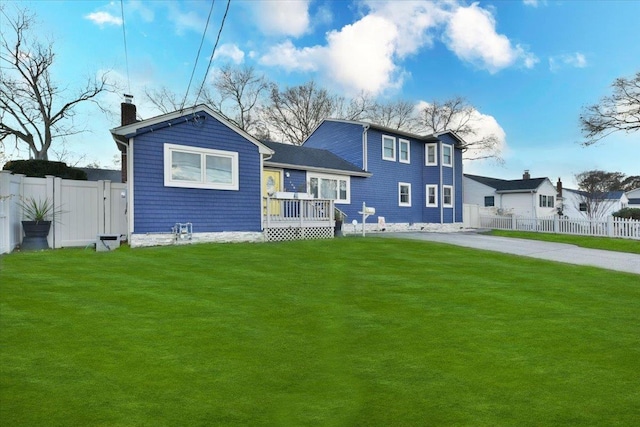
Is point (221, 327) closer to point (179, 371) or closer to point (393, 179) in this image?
point (179, 371)

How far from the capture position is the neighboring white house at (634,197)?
55.8 metres

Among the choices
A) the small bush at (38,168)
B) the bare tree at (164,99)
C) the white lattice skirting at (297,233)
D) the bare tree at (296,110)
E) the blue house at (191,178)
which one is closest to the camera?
the blue house at (191,178)

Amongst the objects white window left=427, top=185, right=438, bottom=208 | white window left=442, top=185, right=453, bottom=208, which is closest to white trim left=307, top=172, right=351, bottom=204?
white window left=427, top=185, right=438, bottom=208

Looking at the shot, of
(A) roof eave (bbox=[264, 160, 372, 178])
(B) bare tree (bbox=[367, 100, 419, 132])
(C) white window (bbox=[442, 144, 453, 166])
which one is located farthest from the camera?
(B) bare tree (bbox=[367, 100, 419, 132])

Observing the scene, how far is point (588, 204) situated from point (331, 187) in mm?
38376

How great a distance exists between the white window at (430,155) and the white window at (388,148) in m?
3.40

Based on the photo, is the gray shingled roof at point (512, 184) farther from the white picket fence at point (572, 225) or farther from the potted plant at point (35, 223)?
the potted plant at point (35, 223)

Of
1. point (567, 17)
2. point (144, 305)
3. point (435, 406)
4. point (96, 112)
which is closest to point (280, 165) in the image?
point (144, 305)

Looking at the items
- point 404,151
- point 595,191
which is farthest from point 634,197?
point 404,151

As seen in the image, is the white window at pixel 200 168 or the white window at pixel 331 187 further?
Answer: the white window at pixel 331 187

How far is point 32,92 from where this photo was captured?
30734 millimetres

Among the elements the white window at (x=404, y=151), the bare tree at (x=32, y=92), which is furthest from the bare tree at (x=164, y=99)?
the white window at (x=404, y=151)

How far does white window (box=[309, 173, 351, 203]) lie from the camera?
815 inches

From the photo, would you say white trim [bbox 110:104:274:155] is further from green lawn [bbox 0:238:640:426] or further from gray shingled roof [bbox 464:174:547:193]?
gray shingled roof [bbox 464:174:547:193]
